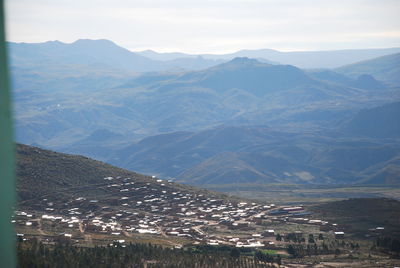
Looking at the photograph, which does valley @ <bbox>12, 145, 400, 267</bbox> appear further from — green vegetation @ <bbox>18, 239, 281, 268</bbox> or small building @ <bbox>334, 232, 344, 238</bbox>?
green vegetation @ <bbox>18, 239, 281, 268</bbox>

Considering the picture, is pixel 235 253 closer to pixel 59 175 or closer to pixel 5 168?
pixel 5 168

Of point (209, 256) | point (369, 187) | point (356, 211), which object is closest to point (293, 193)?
point (369, 187)

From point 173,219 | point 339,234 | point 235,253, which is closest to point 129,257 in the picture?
point 235,253

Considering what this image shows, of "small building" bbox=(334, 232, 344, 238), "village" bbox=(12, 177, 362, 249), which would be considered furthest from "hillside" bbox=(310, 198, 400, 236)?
"small building" bbox=(334, 232, 344, 238)

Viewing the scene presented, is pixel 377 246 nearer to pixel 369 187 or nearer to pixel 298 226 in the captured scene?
pixel 298 226

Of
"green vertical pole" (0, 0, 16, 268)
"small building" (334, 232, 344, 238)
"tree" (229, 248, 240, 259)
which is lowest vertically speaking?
"small building" (334, 232, 344, 238)

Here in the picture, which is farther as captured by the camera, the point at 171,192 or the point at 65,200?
the point at 171,192

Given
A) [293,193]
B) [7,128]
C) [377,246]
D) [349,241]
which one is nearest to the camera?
[7,128]
